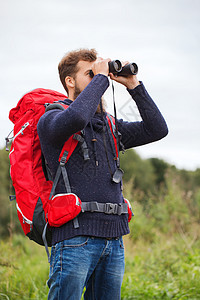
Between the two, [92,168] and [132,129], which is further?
[132,129]

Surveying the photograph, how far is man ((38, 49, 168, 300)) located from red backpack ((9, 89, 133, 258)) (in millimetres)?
60

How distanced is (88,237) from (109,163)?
0.49 metres

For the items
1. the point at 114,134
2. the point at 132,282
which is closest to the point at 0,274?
the point at 132,282

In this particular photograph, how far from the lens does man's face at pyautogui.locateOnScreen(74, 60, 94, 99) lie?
8.36 feet

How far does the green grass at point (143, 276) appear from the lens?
3955 mm

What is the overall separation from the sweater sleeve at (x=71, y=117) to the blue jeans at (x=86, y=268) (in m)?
0.62

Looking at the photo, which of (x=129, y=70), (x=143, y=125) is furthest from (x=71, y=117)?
(x=143, y=125)

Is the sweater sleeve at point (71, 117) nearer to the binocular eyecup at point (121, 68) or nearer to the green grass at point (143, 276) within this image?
the binocular eyecup at point (121, 68)

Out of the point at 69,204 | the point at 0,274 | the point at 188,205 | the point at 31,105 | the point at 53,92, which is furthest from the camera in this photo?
the point at 188,205

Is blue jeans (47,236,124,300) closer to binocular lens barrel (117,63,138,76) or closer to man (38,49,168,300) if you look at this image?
man (38,49,168,300)

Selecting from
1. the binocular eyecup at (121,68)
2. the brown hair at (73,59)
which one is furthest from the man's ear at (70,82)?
the binocular eyecup at (121,68)

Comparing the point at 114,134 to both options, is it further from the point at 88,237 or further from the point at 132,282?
the point at 132,282

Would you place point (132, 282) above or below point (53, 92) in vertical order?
below

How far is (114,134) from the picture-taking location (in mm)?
2537
